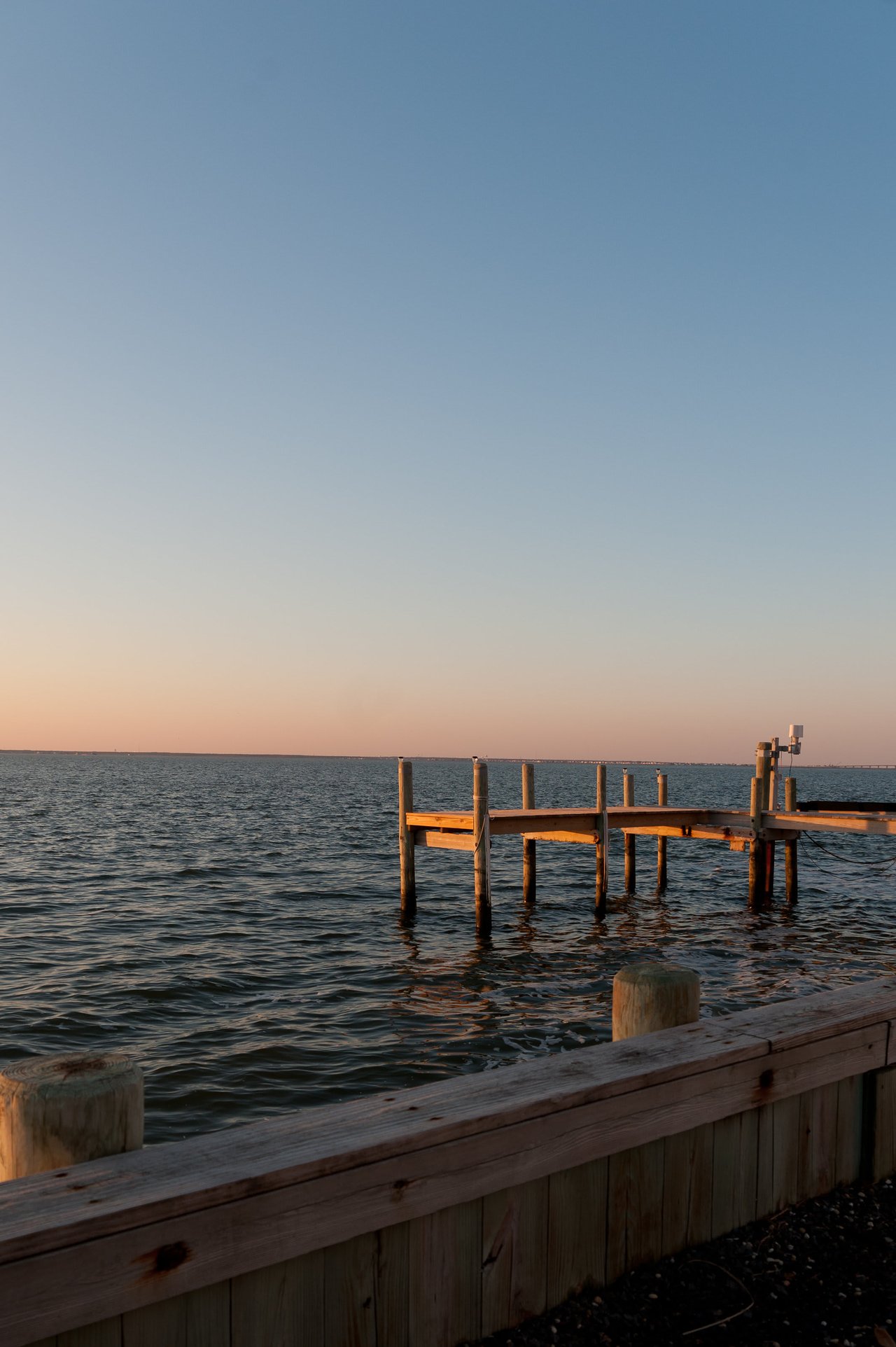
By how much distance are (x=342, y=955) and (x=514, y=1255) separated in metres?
12.5

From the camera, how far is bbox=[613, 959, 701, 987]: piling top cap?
424cm

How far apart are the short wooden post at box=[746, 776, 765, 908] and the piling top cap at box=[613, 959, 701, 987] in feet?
53.5

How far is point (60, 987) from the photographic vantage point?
13.1 m

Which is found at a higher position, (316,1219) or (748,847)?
(316,1219)

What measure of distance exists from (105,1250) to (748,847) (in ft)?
66.1

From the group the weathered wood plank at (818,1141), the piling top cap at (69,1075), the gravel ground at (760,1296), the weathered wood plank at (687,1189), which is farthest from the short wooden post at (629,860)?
the piling top cap at (69,1075)

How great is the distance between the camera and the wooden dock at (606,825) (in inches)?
692

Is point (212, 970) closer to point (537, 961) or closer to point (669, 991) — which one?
point (537, 961)

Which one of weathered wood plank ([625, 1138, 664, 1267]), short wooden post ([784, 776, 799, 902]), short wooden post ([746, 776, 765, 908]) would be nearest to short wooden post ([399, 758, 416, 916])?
short wooden post ([746, 776, 765, 908])

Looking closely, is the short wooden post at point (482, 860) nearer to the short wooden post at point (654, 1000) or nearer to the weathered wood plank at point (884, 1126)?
the weathered wood plank at point (884, 1126)

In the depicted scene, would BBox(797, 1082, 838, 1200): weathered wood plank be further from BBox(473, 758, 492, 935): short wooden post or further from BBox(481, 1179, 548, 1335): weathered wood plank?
BBox(473, 758, 492, 935): short wooden post

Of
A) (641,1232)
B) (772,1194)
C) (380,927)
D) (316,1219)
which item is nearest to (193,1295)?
(316,1219)

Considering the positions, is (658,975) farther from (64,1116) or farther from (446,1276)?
(64,1116)

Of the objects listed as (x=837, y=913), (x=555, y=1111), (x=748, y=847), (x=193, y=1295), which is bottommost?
(x=837, y=913)
